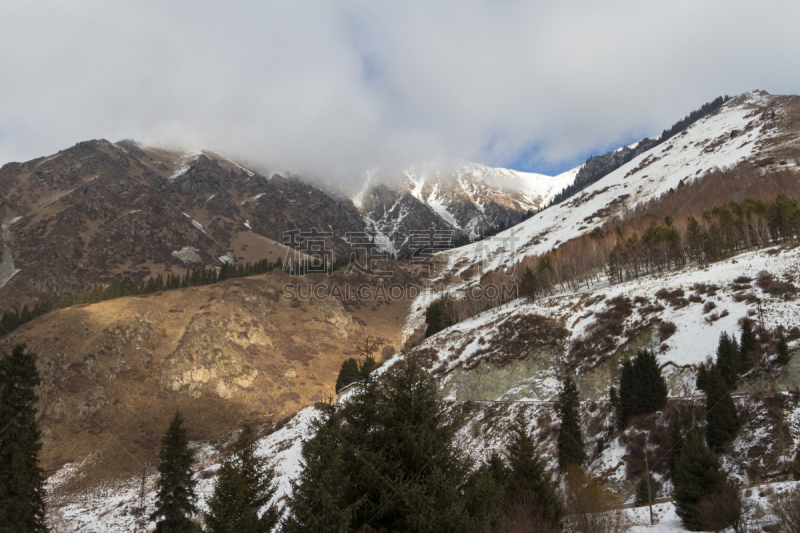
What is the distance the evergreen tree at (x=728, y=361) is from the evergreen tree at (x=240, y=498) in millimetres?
37550

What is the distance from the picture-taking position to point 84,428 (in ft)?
197

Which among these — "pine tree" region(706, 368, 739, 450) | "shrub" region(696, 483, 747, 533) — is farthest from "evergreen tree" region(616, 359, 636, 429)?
"shrub" region(696, 483, 747, 533)

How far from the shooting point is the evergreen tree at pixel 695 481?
843 inches

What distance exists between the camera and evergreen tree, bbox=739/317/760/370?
A: 112ft

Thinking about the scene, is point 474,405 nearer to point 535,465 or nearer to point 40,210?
point 535,465

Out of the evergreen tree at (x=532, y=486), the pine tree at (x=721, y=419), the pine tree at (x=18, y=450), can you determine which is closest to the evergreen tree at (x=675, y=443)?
the pine tree at (x=721, y=419)

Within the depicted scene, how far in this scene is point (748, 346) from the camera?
115 feet

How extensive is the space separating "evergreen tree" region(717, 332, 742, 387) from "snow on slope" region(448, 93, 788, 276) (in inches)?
4337

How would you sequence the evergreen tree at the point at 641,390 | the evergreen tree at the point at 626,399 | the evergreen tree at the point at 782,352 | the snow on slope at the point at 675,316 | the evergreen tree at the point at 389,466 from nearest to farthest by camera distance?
1. the evergreen tree at the point at 389,466
2. the evergreen tree at the point at 782,352
3. the evergreen tree at the point at 641,390
4. the evergreen tree at the point at 626,399
5. the snow on slope at the point at 675,316

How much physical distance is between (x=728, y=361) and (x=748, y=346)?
2.71m

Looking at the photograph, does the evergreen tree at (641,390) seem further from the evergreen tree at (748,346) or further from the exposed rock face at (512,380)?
the exposed rock face at (512,380)

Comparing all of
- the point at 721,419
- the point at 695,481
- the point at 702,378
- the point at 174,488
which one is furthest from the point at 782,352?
the point at 174,488

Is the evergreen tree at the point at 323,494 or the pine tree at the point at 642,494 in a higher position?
the evergreen tree at the point at 323,494

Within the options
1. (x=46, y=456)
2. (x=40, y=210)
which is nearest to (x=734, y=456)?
(x=46, y=456)
